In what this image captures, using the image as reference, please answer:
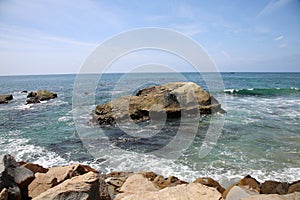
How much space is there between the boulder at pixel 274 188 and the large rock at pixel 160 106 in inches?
374

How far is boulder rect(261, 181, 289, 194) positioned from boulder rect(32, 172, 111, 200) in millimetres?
3632

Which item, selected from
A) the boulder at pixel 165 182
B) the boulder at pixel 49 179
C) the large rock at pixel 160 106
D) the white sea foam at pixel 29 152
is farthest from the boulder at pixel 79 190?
the large rock at pixel 160 106

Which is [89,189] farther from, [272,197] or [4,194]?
[272,197]

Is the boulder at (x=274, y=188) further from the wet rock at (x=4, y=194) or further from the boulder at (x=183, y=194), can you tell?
the wet rock at (x=4, y=194)

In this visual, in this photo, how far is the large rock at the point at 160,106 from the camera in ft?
47.3

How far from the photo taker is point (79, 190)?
3.58 metres

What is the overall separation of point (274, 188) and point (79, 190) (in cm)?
440

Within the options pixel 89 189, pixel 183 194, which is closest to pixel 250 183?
pixel 183 194

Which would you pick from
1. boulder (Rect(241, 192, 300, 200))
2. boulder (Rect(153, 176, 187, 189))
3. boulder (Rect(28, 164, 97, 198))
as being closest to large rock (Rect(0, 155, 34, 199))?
boulder (Rect(28, 164, 97, 198))

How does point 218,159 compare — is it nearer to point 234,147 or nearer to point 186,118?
point 234,147

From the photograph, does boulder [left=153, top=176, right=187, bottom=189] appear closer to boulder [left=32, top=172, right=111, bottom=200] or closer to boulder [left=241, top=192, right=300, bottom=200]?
boulder [left=32, top=172, right=111, bottom=200]

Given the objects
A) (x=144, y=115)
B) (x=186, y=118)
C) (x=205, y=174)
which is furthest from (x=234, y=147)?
(x=144, y=115)

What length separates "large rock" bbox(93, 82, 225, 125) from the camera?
567 inches

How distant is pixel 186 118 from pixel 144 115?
2717mm
